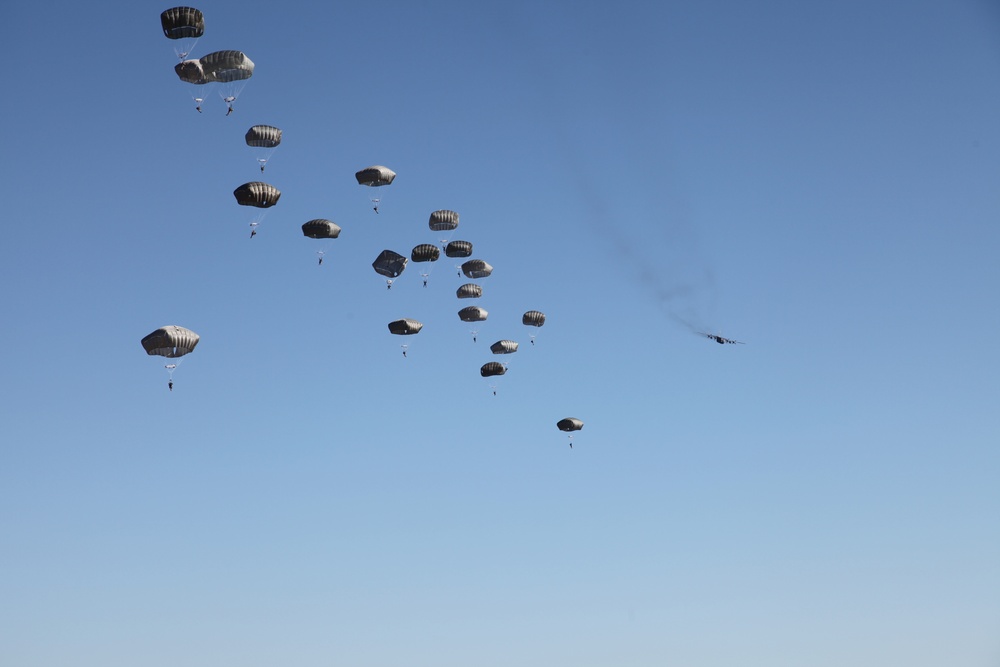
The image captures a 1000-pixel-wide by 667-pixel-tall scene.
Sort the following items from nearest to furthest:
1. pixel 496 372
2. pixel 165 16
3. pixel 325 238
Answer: pixel 165 16 < pixel 325 238 < pixel 496 372

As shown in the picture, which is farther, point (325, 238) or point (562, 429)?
point (562, 429)

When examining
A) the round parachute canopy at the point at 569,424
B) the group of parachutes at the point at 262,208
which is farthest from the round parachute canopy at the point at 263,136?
the round parachute canopy at the point at 569,424

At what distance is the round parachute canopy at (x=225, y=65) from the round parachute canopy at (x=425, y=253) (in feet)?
71.8

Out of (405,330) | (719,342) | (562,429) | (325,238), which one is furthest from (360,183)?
(719,342)

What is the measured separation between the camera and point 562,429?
412ft

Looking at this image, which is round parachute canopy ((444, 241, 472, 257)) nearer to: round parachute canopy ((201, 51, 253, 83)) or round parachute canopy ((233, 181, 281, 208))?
round parachute canopy ((233, 181, 281, 208))

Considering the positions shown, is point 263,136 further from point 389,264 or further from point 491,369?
point 491,369

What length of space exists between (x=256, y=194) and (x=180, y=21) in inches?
568

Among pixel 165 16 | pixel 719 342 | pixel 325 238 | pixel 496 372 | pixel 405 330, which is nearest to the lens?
pixel 165 16

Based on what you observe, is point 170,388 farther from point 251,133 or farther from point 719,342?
point 719,342

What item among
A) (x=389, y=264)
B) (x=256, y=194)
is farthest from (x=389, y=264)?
(x=256, y=194)

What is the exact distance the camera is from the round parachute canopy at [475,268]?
113 meters

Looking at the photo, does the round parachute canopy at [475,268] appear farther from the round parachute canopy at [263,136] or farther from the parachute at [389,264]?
the round parachute canopy at [263,136]

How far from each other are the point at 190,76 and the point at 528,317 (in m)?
40.6
